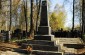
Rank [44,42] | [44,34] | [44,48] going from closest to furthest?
[44,48], [44,42], [44,34]

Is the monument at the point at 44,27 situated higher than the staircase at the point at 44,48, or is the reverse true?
the monument at the point at 44,27

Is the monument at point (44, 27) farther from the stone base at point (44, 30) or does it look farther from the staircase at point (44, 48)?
the staircase at point (44, 48)

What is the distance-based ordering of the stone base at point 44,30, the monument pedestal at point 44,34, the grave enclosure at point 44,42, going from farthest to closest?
the stone base at point 44,30 < the monument pedestal at point 44,34 < the grave enclosure at point 44,42

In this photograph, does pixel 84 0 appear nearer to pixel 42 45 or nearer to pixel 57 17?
pixel 42 45

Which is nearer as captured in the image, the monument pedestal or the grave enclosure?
the grave enclosure

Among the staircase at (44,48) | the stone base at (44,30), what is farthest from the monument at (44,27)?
the staircase at (44,48)

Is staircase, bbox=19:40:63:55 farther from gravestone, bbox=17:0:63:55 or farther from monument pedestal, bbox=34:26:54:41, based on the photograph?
monument pedestal, bbox=34:26:54:41

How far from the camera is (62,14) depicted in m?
65.3

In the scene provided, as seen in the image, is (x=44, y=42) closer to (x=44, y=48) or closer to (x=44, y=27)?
(x=44, y=48)

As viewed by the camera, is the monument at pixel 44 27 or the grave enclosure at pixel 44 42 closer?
the grave enclosure at pixel 44 42

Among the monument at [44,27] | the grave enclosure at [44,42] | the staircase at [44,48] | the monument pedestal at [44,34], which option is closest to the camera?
the staircase at [44,48]

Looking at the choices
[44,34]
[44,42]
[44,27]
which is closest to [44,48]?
[44,42]

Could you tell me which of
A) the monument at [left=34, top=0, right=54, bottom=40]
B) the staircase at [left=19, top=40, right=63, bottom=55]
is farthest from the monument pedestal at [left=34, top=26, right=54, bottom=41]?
the staircase at [left=19, top=40, right=63, bottom=55]

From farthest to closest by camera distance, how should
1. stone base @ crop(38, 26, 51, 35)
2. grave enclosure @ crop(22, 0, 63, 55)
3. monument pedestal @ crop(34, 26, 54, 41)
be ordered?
1. stone base @ crop(38, 26, 51, 35)
2. monument pedestal @ crop(34, 26, 54, 41)
3. grave enclosure @ crop(22, 0, 63, 55)
